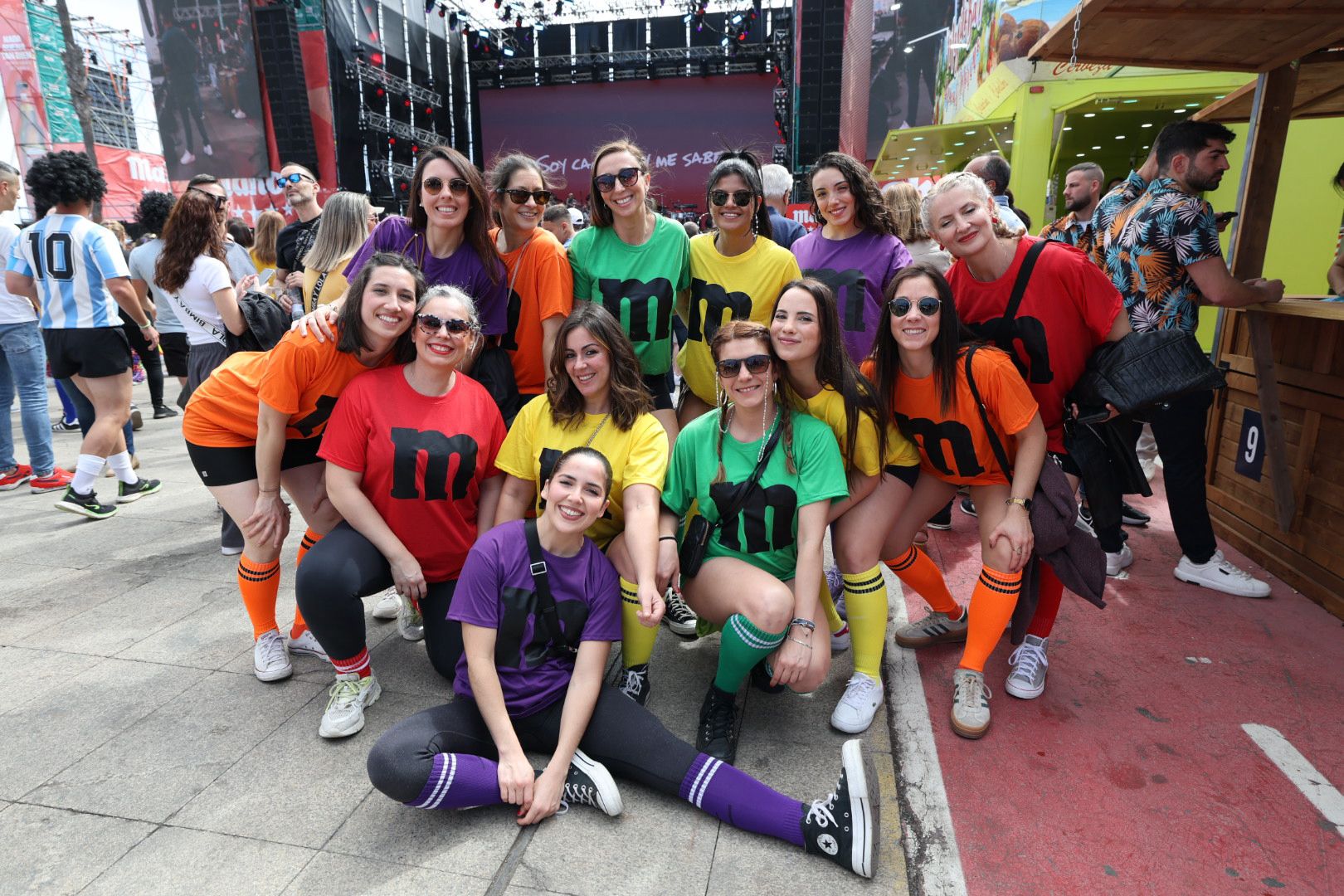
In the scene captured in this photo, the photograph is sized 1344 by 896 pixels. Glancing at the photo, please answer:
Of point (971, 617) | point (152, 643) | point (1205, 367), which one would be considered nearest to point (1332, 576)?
point (1205, 367)

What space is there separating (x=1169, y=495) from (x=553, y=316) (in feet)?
10.1

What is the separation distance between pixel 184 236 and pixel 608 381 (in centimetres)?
301

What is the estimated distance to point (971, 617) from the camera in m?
2.73

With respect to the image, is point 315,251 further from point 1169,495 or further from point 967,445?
point 1169,495

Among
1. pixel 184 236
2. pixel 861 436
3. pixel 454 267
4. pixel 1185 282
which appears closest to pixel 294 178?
pixel 184 236

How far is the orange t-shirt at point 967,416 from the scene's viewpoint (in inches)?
102

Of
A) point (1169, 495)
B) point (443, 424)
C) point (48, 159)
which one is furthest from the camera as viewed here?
point (48, 159)

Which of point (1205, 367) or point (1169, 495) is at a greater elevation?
point (1205, 367)

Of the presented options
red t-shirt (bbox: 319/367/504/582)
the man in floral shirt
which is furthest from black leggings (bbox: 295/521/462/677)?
the man in floral shirt

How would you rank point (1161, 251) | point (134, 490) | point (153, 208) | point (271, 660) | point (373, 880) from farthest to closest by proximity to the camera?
point (134, 490) < point (153, 208) < point (1161, 251) < point (271, 660) < point (373, 880)

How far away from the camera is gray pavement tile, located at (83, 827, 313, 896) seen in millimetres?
1874

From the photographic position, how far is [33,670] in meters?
2.98

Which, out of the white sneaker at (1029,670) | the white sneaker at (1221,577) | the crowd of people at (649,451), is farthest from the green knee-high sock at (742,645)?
the white sneaker at (1221,577)

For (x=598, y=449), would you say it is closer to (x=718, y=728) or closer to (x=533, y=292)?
(x=533, y=292)
